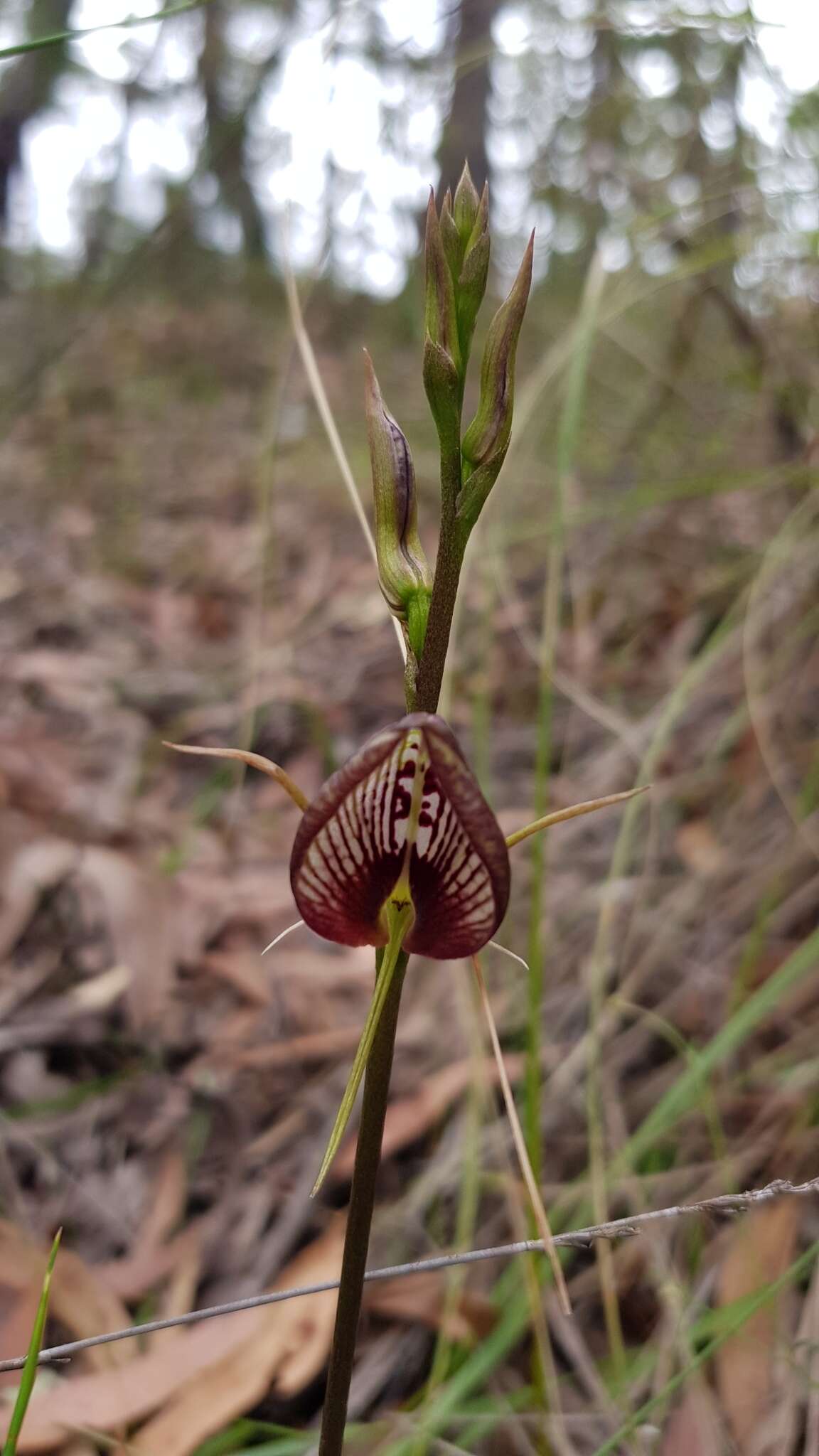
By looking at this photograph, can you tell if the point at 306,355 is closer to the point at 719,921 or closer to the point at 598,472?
the point at 719,921

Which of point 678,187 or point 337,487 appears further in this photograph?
point 337,487

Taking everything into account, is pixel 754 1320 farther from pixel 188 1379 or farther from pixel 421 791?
pixel 421 791

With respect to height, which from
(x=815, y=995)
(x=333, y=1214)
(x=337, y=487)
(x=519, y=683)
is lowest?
(x=333, y=1214)

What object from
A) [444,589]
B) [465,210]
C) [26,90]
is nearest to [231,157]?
[26,90]

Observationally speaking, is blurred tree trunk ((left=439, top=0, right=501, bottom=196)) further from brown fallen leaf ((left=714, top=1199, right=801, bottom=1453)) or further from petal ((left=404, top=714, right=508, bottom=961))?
petal ((left=404, top=714, right=508, bottom=961))

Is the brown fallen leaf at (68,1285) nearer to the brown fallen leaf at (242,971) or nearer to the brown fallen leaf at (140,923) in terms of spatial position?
the brown fallen leaf at (140,923)

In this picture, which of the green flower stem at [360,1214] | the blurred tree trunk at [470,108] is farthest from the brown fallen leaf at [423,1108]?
the blurred tree trunk at [470,108]

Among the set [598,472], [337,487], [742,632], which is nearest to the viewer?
[742,632]

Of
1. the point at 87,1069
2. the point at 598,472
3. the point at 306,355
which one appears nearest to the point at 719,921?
the point at 87,1069
